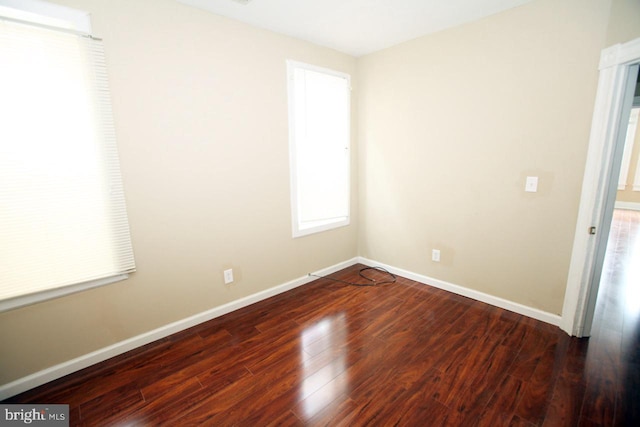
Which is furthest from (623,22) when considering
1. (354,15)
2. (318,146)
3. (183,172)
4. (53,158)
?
(53,158)

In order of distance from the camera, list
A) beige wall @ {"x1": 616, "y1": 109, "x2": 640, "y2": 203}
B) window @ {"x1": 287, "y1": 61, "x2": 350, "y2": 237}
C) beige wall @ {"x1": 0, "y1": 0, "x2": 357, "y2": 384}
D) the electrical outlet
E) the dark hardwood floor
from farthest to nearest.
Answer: beige wall @ {"x1": 616, "y1": 109, "x2": 640, "y2": 203}, window @ {"x1": 287, "y1": 61, "x2": 350, "y2": 237}, the electrical outlet, beige wall @ {"x1": 0, "y1": 0, "x2": 357, "y2": 384}, the dark hardwood floor

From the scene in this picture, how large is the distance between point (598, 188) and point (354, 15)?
2.26 m

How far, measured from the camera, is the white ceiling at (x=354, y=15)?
6.95ft

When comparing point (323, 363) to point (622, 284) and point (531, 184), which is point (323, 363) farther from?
point (622, 284)

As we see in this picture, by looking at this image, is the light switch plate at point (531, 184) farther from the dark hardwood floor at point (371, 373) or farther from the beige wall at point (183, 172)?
the beige wall at point (183, 172)

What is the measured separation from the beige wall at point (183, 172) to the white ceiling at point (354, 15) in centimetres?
14

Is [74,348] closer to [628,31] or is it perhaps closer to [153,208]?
[153,208]

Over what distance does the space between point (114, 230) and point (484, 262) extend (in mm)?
3122

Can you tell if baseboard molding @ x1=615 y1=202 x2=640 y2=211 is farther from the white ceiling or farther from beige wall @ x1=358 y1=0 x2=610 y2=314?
the white ceiling

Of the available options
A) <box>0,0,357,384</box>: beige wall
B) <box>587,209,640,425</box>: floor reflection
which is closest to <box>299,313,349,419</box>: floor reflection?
<box>0,0,357,384</box>: beige wall

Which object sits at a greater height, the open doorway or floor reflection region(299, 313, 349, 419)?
the open doorway

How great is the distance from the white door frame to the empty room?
0.01 metres

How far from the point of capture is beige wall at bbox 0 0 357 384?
1.83 m

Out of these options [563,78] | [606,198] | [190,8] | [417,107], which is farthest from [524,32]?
[190,8]
